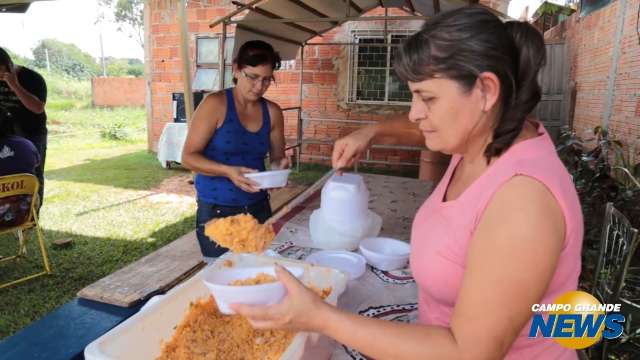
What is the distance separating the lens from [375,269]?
1.63m

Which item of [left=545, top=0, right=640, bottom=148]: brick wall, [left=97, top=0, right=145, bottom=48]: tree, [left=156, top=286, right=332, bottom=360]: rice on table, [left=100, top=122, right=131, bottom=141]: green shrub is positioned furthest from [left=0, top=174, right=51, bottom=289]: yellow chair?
[left=97, top=0, right=145, bottom=48]: tree

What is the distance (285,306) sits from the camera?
865 millimetres

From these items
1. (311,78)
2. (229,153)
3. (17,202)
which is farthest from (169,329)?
(311,78)

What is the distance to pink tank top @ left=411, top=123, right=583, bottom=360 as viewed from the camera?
786 mm

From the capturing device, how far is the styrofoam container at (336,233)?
1.70 meters

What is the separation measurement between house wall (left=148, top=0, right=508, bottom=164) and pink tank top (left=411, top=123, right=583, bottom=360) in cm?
772

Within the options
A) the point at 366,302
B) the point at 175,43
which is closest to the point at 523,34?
the point at 366,302

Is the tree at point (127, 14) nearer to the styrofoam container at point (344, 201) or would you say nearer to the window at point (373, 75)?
the window at point (373, 75)

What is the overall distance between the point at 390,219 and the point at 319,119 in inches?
264

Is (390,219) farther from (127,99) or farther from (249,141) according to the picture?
(127,99)

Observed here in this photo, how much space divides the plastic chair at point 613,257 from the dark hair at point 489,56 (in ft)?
3.42

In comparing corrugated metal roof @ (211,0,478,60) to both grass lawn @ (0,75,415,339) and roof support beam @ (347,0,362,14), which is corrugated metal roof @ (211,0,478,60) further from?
grass lawn @ (0,75,415,339)

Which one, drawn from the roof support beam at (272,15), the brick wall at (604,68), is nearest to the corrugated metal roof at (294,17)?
the roof support beam at (272,15)

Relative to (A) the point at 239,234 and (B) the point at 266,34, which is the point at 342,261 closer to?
(A) the point at 239,234
